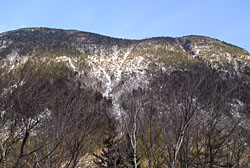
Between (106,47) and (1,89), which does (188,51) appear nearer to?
(106,47)

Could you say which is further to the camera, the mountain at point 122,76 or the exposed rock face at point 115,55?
the exposed rock face at point 115,55

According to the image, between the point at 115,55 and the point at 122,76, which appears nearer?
the point at 122,76

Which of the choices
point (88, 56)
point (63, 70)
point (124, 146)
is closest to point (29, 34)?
point (88, 56)

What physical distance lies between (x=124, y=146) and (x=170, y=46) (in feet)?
283

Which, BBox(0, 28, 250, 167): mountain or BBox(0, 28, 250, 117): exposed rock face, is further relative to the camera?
BBox(0, 28, 250, 117): exposed rock face

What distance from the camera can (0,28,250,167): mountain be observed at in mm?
4352

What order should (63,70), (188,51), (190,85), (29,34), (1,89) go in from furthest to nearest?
(29,34) → (188,51) → (63,70) → (190,85) → (1,89)

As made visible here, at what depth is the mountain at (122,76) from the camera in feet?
14.3

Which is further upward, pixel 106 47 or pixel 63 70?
pixel 106 47

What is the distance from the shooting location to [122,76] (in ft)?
213

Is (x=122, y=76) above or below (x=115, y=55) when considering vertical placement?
below

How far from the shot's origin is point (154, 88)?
610cm

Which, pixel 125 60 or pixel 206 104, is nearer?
pixel 206 104

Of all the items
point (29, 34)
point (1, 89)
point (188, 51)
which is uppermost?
point (29, 34)
